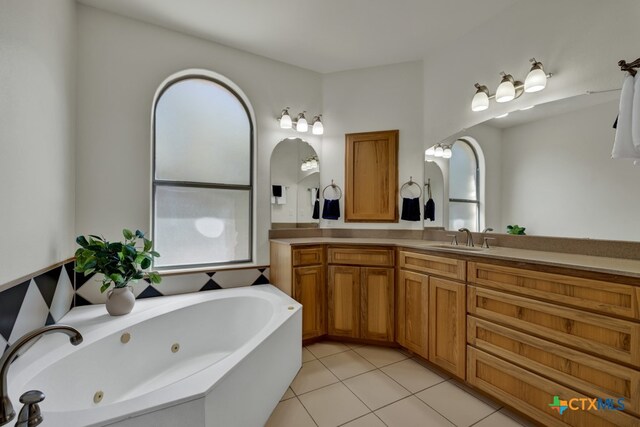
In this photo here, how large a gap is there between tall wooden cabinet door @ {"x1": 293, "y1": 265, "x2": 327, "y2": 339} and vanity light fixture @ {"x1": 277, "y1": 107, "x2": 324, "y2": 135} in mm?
1389

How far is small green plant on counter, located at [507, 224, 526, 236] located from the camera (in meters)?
1.97

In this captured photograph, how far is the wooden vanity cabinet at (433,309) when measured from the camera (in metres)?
1.81

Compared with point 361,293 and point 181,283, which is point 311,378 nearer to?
point 361,293

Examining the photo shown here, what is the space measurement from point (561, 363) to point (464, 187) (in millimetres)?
1423

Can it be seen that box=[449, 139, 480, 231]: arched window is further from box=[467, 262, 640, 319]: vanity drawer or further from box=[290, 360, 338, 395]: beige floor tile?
box=[290, 360, 338, 395]: beige floor tile

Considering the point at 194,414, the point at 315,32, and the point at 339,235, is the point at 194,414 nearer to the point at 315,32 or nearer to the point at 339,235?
the point at 339,235

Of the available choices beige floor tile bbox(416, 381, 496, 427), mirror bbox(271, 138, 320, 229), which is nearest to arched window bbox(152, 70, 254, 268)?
mirror bbox(271, 138, 320, 229)

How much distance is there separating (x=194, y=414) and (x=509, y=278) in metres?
1.68

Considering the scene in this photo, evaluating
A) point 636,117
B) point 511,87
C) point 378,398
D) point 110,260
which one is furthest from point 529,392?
point 110,260

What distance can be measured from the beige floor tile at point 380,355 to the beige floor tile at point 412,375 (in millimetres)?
56

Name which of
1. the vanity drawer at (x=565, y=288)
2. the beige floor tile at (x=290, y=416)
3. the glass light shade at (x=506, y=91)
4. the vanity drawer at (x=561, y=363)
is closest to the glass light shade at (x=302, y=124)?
the glass light shade at (x=506, y=91)

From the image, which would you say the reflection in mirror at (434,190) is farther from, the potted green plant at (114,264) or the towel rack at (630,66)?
the potted green plant at (114,264)

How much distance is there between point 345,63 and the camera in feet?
9.16

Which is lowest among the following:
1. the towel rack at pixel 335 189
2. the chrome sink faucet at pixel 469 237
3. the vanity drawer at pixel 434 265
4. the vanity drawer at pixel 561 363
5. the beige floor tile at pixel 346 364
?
the beige floor tile at pixel 346 364
